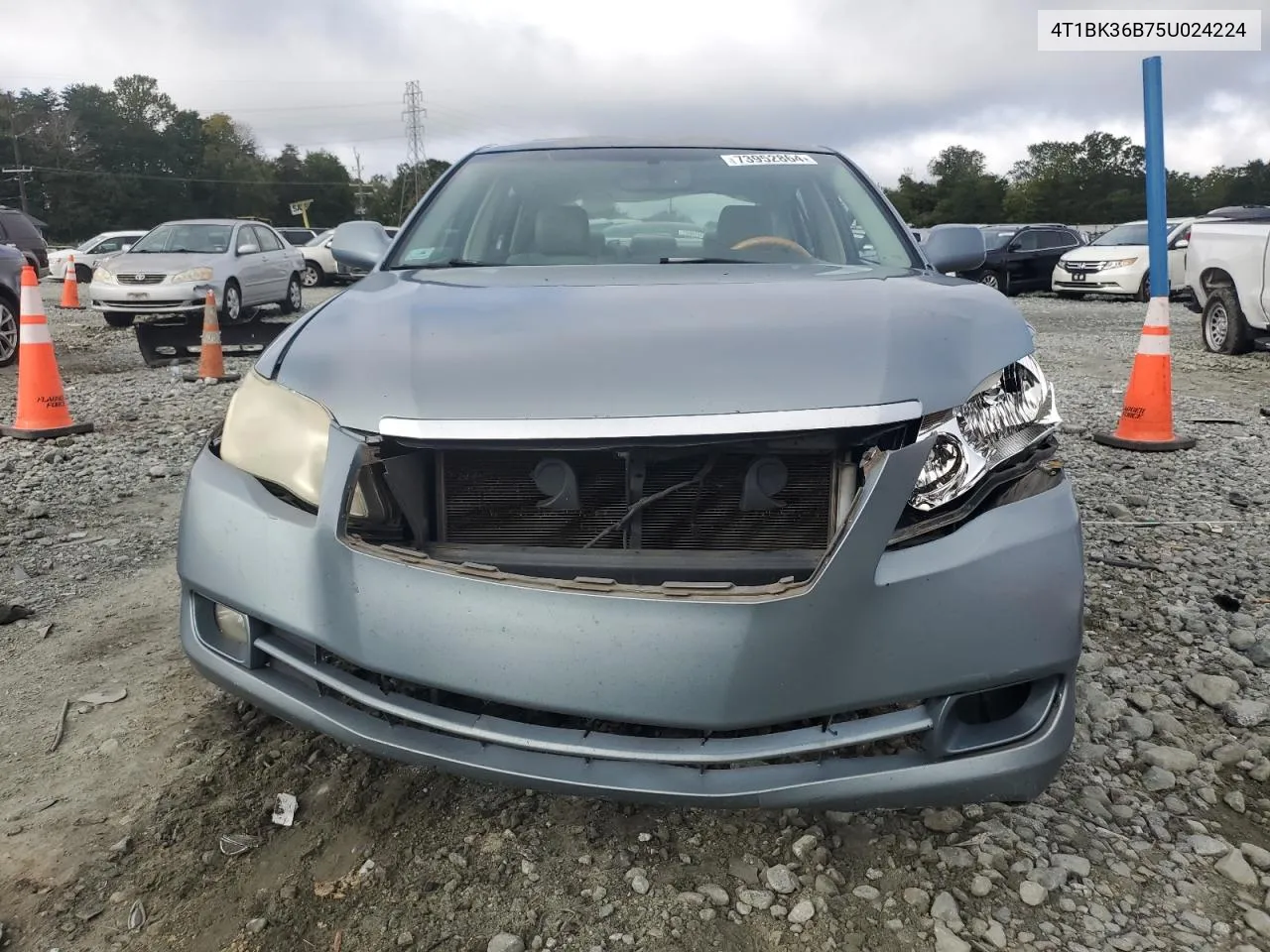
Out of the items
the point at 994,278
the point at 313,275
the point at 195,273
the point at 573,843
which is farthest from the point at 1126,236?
the point at 573,843

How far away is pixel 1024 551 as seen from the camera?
5.20ft

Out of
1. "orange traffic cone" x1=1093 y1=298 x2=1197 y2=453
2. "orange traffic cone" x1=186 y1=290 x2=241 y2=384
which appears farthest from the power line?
"orange traffic cone" x1=1093 y1=298 x2=1197 y2=453

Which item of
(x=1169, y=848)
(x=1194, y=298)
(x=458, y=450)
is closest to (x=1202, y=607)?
(x=1169, y=848)

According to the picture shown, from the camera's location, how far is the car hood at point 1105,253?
15297 millimetres

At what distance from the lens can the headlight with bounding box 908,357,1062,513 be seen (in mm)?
1657

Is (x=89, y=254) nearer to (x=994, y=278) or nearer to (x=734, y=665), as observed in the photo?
(x=994, y=278)

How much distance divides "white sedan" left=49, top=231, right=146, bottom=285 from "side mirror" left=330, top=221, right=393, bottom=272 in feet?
65.9

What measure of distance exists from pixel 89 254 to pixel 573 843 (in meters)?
24.4

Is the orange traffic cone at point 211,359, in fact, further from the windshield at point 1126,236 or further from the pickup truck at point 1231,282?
the windshield at point 1126,236

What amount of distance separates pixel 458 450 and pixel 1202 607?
8.14 feet

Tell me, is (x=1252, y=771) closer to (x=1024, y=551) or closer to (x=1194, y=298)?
(x=1024, y=551)

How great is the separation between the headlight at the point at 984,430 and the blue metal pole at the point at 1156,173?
12.0ft

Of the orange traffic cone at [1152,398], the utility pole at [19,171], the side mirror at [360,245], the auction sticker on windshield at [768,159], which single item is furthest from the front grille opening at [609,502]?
the utility pole at [19,171]

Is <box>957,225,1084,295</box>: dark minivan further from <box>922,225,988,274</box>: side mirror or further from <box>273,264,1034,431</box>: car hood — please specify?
<box>273,264,1034,431</box>: car hood
